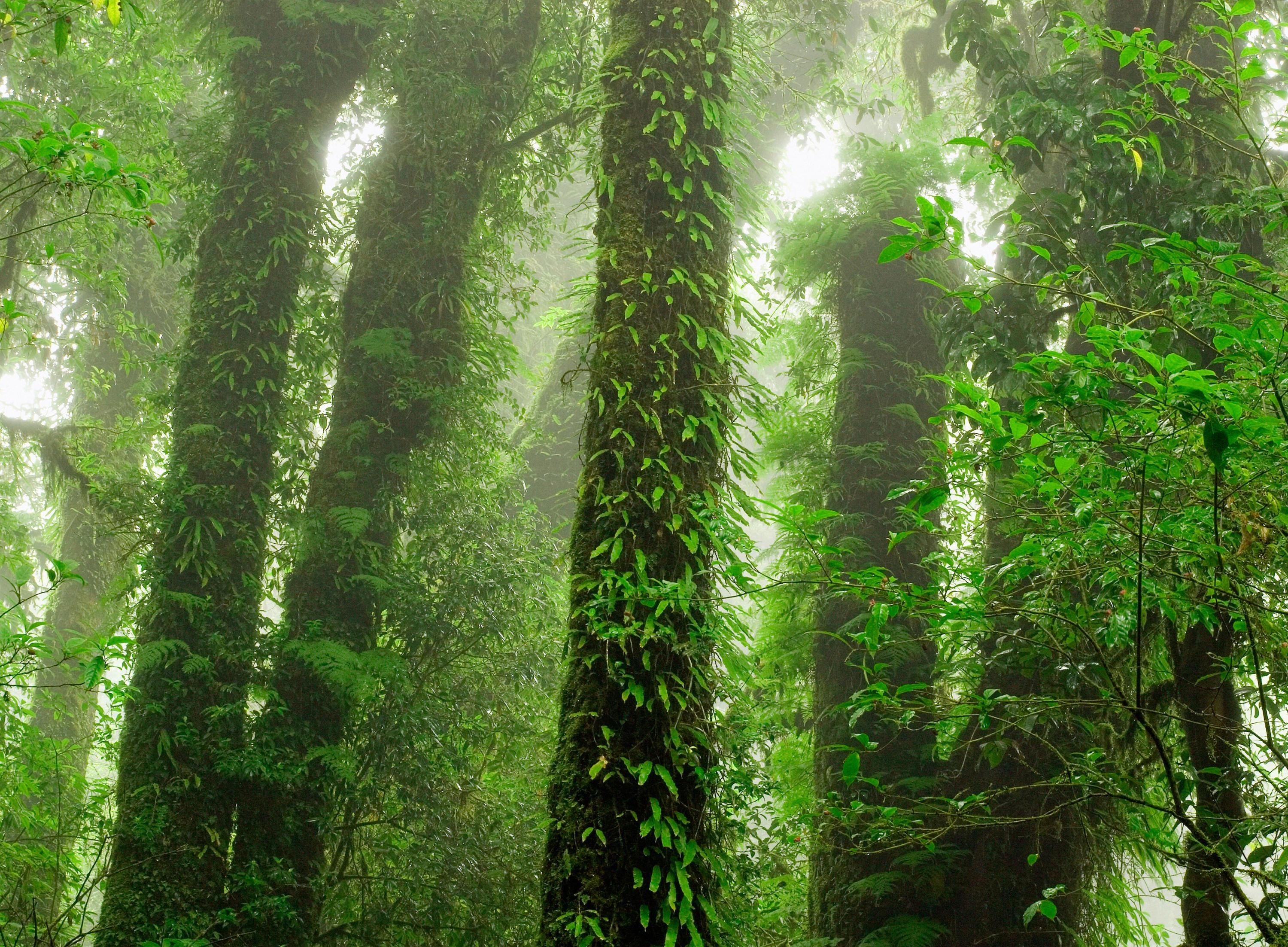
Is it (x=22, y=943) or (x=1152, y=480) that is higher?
(x=1152, y=480)

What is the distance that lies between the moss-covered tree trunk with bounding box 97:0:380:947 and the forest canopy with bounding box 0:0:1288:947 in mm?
32

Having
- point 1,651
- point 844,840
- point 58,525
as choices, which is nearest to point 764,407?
point 844,840

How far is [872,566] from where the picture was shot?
14.7 feet

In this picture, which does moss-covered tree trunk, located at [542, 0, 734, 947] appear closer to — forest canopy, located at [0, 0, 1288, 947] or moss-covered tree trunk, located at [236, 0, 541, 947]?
forest canopy, located at [0, 0, 1288, 947]

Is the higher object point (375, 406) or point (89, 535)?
point (375, 406)

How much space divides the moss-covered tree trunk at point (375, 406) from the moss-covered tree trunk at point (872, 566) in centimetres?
286

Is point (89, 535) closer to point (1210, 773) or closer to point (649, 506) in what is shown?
point (649, 506)

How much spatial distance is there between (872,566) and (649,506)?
4.61 feet

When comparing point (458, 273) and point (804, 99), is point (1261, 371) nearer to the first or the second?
point (458, 273)

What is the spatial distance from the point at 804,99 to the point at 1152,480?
579cm

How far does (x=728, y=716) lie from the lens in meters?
3.78

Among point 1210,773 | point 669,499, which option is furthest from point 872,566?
point 1210,773

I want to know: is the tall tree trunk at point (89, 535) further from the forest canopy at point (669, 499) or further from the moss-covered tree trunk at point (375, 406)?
the moss-covered tree trunk at point (375, 406)

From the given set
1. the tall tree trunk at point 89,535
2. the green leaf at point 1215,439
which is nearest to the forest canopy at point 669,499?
the green leaf at point 1215,439
